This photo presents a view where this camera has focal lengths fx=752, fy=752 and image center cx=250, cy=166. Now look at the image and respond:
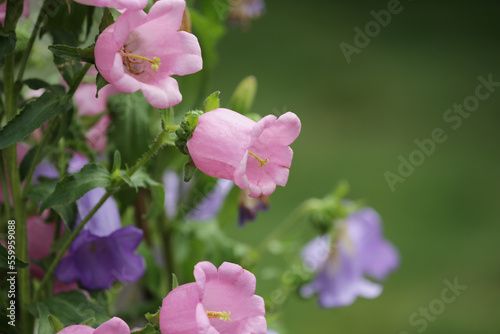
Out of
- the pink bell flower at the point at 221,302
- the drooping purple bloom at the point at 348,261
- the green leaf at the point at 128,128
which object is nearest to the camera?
the pink bell flower at the point at 221,302

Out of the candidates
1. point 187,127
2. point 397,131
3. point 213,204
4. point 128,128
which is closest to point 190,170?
point 187,127

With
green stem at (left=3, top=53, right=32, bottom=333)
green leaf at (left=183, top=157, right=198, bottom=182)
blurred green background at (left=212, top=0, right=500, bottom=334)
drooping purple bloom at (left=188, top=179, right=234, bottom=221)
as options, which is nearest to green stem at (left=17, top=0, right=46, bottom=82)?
green stem at (left=3, top=53, right=32, bottom=333)

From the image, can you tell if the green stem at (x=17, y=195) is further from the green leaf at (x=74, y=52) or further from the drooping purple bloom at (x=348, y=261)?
the drooping purple bloom at (x=348, y=261)

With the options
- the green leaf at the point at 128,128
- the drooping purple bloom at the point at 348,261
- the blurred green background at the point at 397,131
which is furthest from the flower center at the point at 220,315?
the blurred green background at the point at 397,131

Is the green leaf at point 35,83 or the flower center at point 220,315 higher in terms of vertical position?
the flower center at point 220,315

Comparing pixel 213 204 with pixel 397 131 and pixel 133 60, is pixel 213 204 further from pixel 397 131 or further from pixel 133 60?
pixel 397 131

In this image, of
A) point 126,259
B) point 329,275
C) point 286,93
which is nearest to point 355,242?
point 329,275

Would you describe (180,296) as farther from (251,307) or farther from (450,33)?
(450,33)
